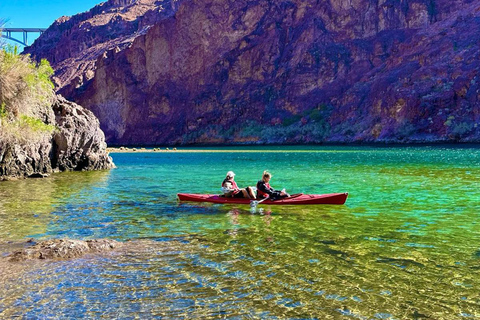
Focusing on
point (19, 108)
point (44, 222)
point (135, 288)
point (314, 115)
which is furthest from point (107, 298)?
point (314, 115)

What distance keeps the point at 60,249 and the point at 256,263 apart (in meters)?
4.01

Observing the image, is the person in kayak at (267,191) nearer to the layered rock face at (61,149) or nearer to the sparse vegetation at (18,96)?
the sparse vegetation at (18,96)

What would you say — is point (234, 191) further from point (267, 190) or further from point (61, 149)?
point (61, 149)

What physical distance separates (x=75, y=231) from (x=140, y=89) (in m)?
124

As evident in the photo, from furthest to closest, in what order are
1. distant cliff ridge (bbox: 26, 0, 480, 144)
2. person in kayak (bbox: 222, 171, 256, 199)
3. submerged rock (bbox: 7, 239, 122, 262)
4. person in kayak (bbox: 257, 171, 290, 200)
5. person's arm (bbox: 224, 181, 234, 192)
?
distant cliff ridge (bbox: 26, 0, 480, 144) < person's arm (bbox: 224, 181, 234, 192) < person in kayak (bbox: 222, 171, 256, 199) < person in kayak (bbox: 257, 171, 290, 200) < submerged rock (bbox: 7, 239, 122, 262)

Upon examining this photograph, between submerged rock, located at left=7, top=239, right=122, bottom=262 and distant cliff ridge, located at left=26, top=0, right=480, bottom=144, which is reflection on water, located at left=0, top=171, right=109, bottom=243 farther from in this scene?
distant cliff ridge, located at left=26, top=0, right=480, bottom=144

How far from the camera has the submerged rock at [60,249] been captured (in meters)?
9.36

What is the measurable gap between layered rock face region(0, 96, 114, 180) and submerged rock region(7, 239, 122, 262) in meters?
18.2

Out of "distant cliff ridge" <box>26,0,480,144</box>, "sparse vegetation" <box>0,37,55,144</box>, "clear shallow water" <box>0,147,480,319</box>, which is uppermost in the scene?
"distant cliff ridge" <box>26,0,480,144</box>

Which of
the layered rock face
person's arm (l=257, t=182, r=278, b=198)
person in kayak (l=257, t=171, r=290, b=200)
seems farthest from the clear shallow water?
the layered rock face

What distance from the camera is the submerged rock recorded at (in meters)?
9.36

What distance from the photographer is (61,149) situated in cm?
3491

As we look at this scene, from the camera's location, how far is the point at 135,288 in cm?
755

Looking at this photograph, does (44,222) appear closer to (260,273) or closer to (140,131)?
(260,273)
